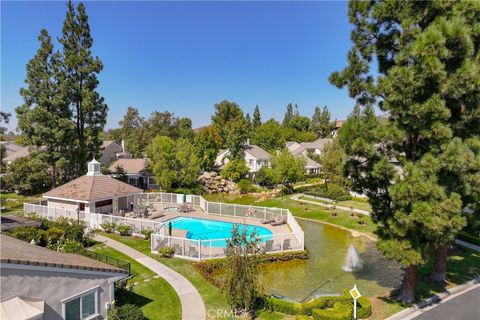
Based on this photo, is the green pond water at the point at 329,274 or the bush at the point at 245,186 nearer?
the green pond water at the point at 329,274

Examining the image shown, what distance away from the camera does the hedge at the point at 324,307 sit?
42.7 feet

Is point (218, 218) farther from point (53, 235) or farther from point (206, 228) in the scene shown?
point (53, 235)

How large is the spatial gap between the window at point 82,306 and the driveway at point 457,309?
1256 centimetres

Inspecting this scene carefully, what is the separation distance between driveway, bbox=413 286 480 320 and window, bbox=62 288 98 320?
12559mm

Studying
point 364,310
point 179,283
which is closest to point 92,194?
point 179,283

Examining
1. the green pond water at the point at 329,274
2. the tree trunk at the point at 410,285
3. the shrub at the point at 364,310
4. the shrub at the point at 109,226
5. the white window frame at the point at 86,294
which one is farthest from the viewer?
the shrub at the point at 109,226

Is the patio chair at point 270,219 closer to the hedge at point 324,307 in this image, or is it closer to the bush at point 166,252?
the bush at point 166,252

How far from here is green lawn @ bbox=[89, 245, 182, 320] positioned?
1382 centimetres

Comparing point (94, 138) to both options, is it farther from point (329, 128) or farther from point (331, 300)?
point (329, 128)

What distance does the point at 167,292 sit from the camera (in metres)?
15.8

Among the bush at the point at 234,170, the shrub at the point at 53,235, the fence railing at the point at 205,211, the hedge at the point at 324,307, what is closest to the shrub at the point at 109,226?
the fence railing at the point at 205,211

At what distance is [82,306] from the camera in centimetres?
1085

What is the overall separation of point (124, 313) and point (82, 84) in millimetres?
37173

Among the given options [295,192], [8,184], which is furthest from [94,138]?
[295,192]
